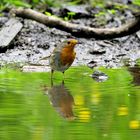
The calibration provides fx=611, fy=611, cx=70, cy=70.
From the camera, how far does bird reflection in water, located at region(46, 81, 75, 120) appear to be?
495 cm

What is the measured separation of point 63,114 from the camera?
4898 millimetres

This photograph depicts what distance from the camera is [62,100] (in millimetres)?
5629

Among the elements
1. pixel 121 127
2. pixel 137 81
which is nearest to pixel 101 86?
pixel 137 81

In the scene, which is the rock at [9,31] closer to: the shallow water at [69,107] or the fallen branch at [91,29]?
the fallen branch at [91,29]

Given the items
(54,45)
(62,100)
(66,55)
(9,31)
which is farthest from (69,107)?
(9,31)

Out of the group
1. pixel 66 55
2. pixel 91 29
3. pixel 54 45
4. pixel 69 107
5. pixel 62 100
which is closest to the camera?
pixel 69 107

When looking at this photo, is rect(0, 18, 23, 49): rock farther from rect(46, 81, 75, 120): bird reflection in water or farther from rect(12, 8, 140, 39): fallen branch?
rect(46, 81, 75, 120): bird reflection in water

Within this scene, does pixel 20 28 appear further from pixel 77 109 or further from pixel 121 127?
pixel 121 127

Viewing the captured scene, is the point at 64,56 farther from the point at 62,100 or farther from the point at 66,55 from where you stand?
the point at 62,100

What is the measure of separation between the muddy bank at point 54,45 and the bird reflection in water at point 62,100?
6.57ft

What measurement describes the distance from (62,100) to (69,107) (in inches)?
17.0

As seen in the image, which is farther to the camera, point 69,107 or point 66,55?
point 66,55

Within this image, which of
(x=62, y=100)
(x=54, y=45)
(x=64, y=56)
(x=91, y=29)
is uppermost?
(x=62, y=100)

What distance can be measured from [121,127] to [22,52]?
4901mm
